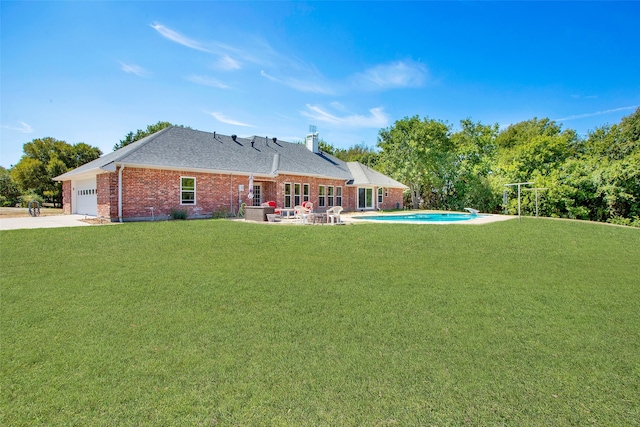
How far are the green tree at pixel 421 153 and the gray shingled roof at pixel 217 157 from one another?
4249 millimetres

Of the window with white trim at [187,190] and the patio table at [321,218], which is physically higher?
→ the window with white trim at [187,190]

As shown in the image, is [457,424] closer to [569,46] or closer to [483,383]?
[483,383]

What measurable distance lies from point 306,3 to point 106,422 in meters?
14.9

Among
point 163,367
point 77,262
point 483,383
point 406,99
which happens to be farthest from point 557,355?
point 406,99

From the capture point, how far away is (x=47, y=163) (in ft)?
119

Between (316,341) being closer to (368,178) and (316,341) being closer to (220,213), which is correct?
(220,213)

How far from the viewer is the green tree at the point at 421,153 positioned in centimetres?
3102

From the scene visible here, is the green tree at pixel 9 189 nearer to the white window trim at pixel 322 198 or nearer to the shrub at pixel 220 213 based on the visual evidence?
the shrub at pixel 220 213

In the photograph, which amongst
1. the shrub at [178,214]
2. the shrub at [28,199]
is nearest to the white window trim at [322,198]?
the shrub at [178,214]

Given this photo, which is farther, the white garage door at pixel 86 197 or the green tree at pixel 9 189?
the green tree at pixel 9 189

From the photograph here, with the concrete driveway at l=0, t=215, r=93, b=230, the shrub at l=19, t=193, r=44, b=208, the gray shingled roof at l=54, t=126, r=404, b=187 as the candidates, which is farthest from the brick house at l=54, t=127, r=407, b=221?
the shrub at l=19, t=193, r=44, b=208

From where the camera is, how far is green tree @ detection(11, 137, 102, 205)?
1355 inches

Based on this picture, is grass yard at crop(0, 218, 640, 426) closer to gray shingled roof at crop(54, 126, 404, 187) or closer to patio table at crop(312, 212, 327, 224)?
patio table at crop(312, 212, 327, 224)

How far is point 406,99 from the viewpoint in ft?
99.6
